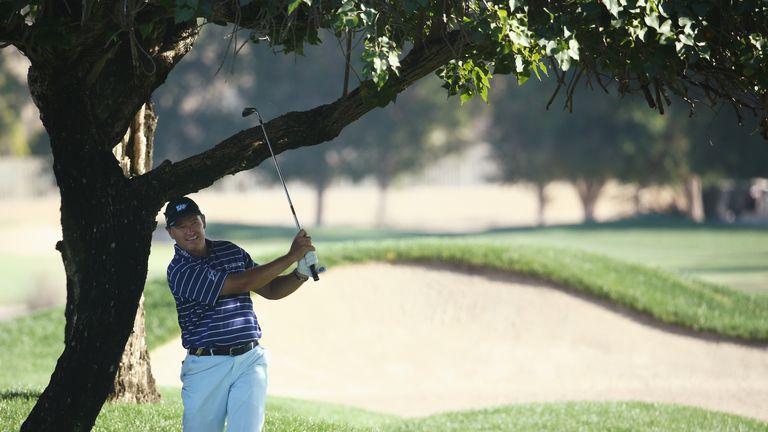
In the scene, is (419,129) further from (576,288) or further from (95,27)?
(95,27)

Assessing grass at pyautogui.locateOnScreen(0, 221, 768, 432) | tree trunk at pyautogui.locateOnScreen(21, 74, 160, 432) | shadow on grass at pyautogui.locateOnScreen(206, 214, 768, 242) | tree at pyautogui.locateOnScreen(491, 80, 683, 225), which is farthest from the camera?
tree at pyautogui.locateOnScreen(491, 80, 683, 225)

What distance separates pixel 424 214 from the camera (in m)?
58.0

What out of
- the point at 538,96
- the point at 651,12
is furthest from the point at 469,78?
the point at 538,96

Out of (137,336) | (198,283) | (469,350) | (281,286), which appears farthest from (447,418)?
(198,283)

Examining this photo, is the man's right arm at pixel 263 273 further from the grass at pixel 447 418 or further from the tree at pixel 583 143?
the tree at pixel 583 143

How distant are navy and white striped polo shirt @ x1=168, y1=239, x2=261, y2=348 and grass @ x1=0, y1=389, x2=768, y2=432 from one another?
2385 millimetres

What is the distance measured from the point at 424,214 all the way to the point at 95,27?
51043 millimetres

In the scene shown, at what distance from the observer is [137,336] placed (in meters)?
9.74

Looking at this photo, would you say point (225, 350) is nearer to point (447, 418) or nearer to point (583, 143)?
point (447, 418)

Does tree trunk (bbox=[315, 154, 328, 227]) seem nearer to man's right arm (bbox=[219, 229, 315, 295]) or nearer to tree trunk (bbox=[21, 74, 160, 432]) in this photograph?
tree trunk (bbox=[21, 74, 160, 432])

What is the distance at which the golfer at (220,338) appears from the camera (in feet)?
22.0

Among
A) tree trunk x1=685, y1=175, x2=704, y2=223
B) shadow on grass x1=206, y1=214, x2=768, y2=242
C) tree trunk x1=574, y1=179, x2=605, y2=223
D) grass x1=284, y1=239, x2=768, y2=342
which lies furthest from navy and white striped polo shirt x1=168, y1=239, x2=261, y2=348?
tree trunk x1=574, y1=179, x2=605, y2=223

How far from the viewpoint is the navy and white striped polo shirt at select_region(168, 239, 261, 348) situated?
6.71 metres

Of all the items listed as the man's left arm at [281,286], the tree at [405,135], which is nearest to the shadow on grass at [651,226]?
the tree at [405,135]
